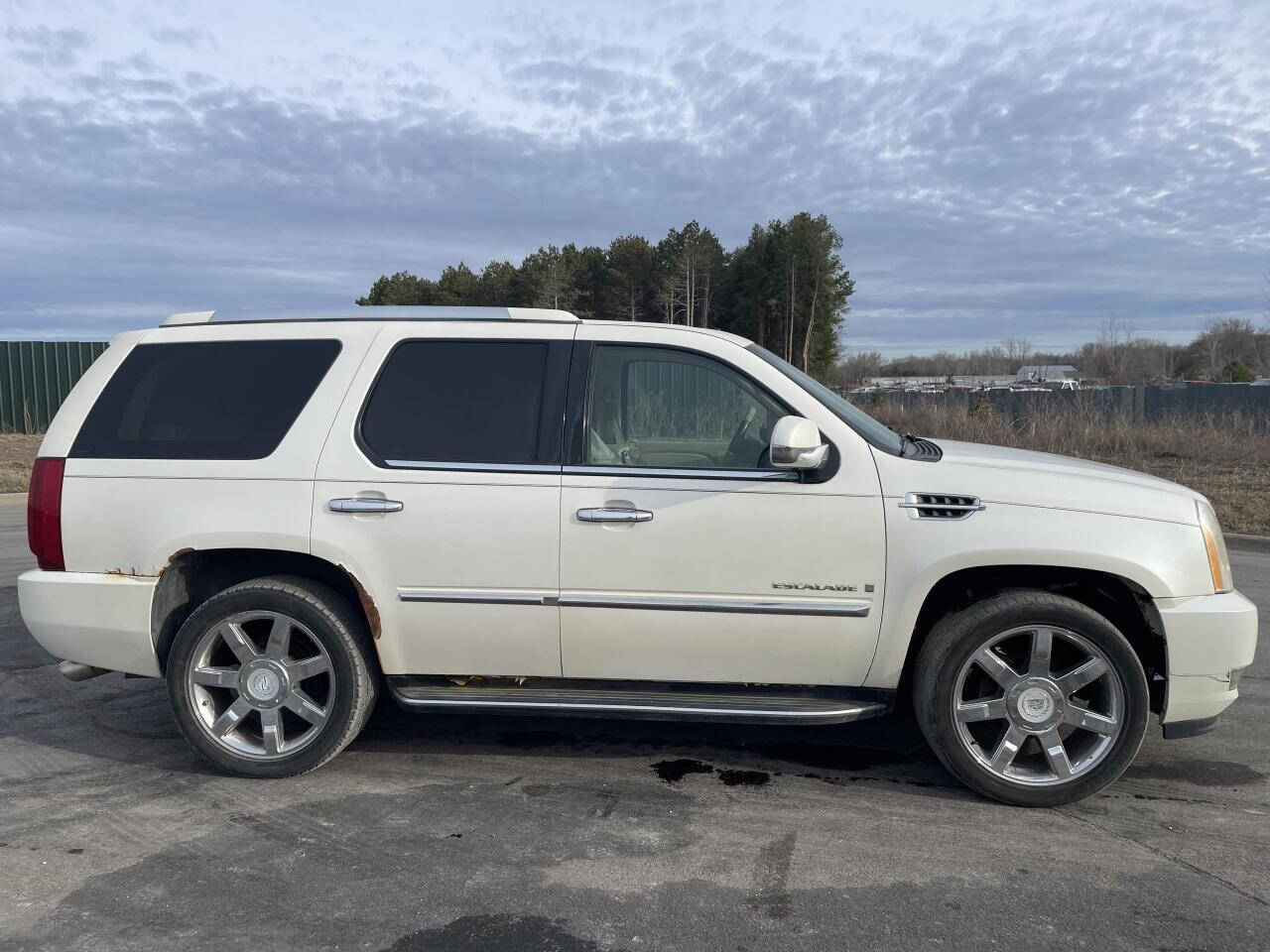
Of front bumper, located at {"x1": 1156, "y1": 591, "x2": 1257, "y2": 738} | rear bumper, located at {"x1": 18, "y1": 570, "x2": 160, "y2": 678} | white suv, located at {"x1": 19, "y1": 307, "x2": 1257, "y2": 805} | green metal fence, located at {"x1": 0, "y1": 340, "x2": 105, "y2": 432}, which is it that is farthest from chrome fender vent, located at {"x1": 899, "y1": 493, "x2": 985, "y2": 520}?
green metal fence, located at {"x1": 0, "y1": 340, "x2": 105, "y2": 432}

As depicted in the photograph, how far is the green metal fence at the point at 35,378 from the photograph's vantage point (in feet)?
76.2

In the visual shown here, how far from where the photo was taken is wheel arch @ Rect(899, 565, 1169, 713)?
3.86 meters

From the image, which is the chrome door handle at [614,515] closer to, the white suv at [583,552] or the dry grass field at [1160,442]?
the white suv at [583,552]

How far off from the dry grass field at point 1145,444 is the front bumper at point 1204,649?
8788mm

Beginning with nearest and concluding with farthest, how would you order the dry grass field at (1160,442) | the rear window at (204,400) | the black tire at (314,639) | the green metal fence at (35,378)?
the black tire at (314,639) < the rear window at (204,400) < the dry grass field at (1160,442) < the green metal fence at (35,378)

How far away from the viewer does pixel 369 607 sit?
13.2ft

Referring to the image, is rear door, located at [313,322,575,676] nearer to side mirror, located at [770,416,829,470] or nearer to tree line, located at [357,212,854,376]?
side mirror, located at [770,416,829,470]

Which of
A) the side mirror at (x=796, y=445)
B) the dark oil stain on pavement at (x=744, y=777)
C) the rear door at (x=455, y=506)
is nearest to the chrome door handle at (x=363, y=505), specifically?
the rear door at (x=455, y=506)

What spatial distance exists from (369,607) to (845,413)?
87.4 inches

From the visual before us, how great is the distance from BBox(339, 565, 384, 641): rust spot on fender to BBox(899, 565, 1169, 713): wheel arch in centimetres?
222

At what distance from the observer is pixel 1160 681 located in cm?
390

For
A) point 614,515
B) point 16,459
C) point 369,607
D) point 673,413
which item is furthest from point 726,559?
point 16,459

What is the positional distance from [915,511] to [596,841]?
1.78 meters

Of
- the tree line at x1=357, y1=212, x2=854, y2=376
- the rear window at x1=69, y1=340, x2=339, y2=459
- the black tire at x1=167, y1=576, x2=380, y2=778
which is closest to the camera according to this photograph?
the black tire at x1=167, y1=576, x2=380, y2=778
